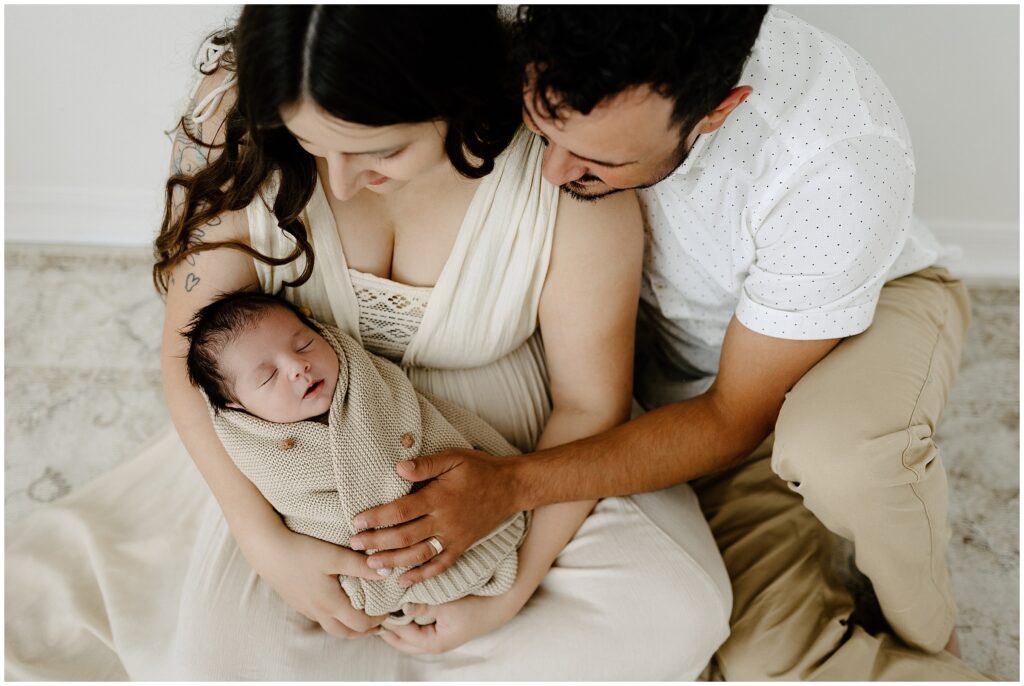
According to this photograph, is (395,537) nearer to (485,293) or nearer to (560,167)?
(485,293)

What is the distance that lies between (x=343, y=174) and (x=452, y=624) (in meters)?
0.68

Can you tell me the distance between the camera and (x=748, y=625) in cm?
133

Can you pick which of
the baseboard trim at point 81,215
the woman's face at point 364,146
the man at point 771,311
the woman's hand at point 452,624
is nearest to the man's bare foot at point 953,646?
the man at point 771,311

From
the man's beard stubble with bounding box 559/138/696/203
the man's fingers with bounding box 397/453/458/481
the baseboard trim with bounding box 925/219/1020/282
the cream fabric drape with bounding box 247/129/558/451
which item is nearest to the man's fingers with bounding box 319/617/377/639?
the man's fingers with bounding box 397/453/458/481

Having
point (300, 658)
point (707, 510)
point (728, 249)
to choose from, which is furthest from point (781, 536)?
point (300, 658)

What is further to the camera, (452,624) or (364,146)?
(452,624)

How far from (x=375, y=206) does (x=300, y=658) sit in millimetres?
682

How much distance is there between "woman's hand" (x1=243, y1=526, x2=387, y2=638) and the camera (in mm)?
1146

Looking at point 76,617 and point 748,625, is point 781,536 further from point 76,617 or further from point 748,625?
point 76,617

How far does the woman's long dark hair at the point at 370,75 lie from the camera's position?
2.56 feet

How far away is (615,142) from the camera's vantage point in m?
0.91

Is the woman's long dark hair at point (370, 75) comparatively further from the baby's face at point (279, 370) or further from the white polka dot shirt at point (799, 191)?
the white polka dot shirt at point (799, 191)

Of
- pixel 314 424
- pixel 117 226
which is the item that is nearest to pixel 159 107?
pixel 117 226

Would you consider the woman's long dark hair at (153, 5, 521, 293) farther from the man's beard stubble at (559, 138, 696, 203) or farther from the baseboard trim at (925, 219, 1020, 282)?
the baseboard trim at (925, 219, 1020, 282)
